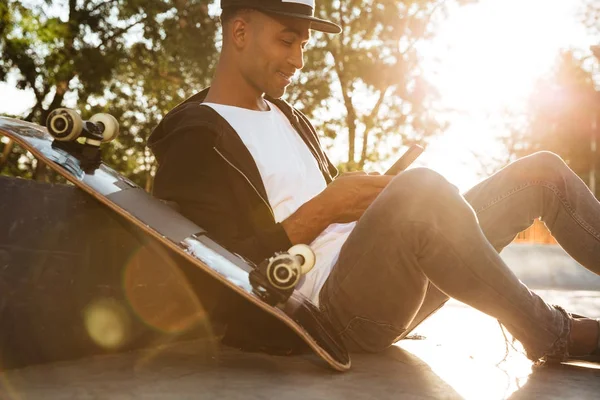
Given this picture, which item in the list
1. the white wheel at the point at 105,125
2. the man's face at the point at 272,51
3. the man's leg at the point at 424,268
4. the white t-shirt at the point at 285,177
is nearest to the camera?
the man's leg at the point at 424,268

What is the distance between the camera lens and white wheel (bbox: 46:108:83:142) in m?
2.53

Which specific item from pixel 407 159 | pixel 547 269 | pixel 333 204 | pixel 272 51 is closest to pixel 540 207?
pixel 407 159

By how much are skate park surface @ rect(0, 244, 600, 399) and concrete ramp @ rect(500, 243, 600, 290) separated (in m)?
7.23

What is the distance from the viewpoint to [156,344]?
3117 mm

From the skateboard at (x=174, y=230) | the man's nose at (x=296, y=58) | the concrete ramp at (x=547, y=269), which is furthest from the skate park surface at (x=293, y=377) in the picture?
the concrete ramp at (x=547, y=269)

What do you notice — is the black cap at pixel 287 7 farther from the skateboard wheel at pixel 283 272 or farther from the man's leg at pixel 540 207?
the skateboard wheel at pixel 283 272

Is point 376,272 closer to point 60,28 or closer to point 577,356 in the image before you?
point 577,356

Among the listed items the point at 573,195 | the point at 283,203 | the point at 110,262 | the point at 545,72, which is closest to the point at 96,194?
the point at 110,262

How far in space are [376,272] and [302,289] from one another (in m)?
0.46

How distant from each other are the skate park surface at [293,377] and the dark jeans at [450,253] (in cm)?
18

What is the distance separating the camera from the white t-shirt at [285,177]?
9.88 feet

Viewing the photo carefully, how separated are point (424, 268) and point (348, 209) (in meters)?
0.44

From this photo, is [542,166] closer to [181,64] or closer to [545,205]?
[545,205]

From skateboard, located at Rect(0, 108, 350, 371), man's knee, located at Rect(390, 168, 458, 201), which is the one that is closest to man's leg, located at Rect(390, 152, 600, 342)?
man's knee, located at Rect(390, 168, 458, 201)
